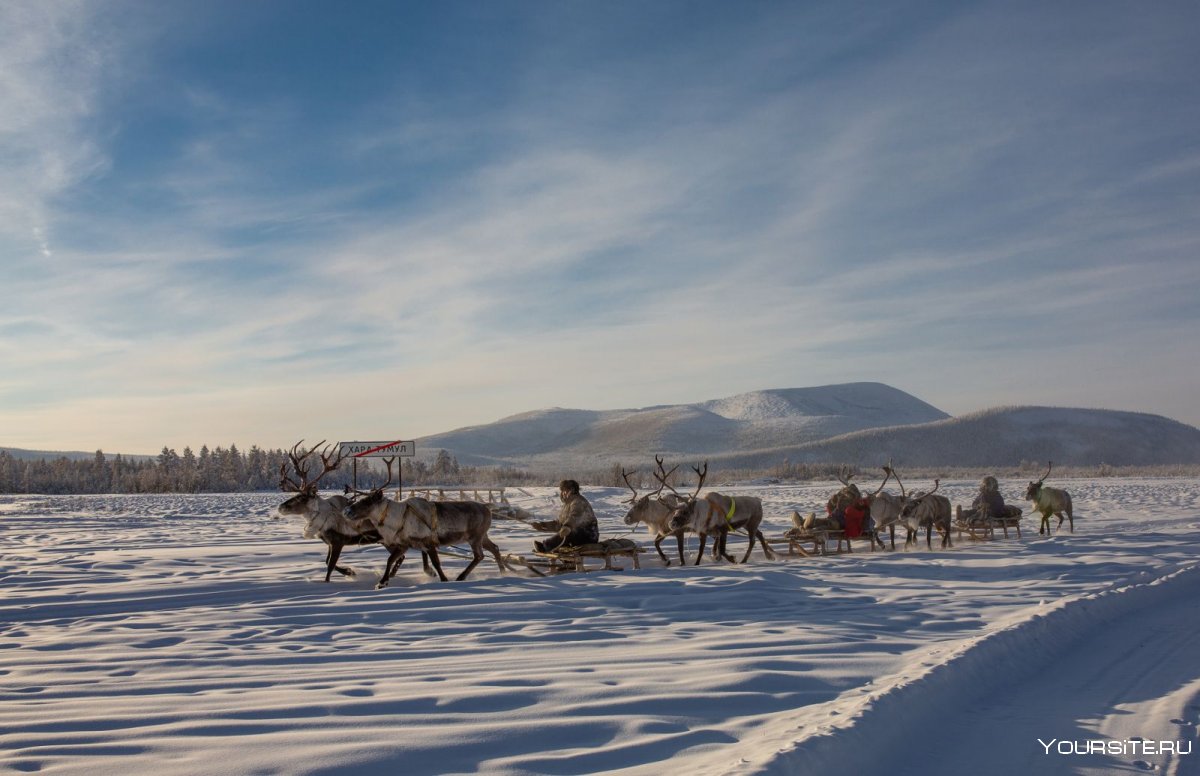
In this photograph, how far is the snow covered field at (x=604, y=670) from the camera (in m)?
4.39

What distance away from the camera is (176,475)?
4931 cm

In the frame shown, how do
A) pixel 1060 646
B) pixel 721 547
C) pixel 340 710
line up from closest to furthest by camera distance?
pixel 340 710, pixel 1060 646, pixel 721 547

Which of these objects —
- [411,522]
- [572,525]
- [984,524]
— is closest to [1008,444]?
[984,524]

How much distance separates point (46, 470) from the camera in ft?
168

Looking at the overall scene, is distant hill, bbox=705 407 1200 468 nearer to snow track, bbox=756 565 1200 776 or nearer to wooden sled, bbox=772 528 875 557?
wooden sled, bbox=772 528 875 557

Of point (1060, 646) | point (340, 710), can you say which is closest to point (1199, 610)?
point (1060, 646)

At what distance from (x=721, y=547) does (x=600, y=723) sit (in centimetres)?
944

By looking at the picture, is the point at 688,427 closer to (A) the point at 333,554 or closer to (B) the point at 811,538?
(B) the point at 811,538

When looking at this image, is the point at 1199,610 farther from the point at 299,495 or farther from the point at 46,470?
the point at 46,470

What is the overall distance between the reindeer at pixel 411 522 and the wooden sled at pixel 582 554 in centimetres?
129

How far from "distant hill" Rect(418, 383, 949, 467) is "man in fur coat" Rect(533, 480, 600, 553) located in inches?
3962

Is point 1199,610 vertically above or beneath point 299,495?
beneath

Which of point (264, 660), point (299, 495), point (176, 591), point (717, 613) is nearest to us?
point (264, 660)

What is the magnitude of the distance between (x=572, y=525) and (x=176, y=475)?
43637 mm
